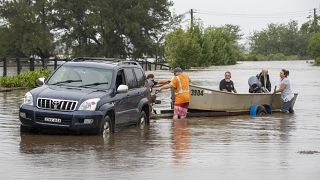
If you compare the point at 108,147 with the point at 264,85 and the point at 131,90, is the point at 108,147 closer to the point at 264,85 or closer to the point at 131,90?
the point at 131,90

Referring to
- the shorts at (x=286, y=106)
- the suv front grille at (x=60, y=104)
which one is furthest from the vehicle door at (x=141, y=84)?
the shorts at (x=286, y=106)

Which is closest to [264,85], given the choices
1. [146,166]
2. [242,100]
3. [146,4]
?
[242,100]

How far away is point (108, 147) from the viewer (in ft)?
39.8

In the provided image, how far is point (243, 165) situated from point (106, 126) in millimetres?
4384

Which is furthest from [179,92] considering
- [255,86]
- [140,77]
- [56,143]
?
[56,143]

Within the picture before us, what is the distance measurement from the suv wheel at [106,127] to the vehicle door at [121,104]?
323 mm

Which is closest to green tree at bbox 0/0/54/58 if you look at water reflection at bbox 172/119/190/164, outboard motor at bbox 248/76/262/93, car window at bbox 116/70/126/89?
outboard motor at bbox 248/76/262/93

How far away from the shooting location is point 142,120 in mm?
16031

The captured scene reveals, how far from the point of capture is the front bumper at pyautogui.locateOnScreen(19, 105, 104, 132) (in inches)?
517

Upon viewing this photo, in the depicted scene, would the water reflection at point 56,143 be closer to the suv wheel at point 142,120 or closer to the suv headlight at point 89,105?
the suv headlight at point 89,105

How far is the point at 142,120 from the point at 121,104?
5.81 ft

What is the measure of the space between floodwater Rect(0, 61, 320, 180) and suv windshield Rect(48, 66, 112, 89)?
47.7 inches

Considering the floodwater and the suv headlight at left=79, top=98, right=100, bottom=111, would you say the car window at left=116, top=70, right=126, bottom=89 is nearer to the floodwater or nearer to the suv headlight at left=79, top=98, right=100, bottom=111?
the floodwater

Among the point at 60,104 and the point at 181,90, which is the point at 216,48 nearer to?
the point at 181,90
